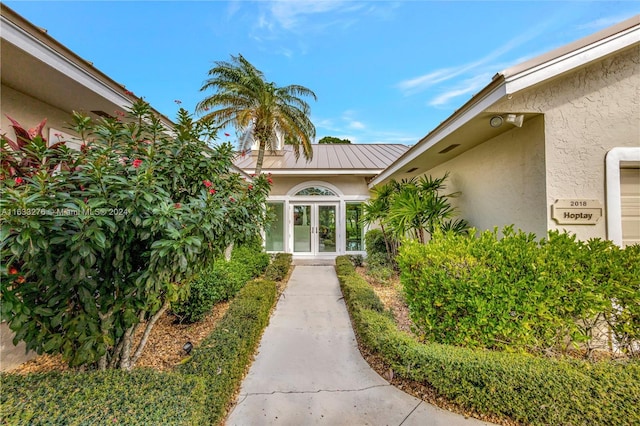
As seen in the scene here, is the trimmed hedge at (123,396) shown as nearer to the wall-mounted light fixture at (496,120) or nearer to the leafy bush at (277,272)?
the wall-mounted light fixture at (496,120)

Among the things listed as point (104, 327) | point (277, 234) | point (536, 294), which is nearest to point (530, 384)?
point (536, 294)

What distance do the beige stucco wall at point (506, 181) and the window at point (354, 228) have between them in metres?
6.82

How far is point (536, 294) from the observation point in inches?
130

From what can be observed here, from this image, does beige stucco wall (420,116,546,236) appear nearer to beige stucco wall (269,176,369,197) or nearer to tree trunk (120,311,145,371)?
tree trunk (120,311,145,371)

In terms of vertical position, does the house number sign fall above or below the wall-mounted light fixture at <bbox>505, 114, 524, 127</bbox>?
below

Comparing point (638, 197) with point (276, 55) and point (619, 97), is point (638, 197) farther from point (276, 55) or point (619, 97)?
point (276, 55)

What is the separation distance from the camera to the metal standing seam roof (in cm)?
1301

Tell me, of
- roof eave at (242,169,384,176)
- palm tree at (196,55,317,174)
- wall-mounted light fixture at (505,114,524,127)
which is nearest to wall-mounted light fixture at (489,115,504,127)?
wall-mounted light fixture at (505,114,524,127)

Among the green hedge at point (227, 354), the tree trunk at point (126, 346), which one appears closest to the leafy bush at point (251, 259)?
the green hedge at point (227, 354)

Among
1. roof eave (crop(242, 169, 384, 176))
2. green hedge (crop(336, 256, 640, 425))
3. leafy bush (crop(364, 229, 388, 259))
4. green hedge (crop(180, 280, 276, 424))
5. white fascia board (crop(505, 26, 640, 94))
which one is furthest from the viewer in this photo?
roof eave (crop(242, 169, 384, 176))

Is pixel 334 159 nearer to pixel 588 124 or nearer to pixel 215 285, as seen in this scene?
pixel 215 285

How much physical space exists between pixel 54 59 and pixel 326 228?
37.7ft

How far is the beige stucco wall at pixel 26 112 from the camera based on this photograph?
3316mm

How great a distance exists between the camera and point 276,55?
1118 cm
